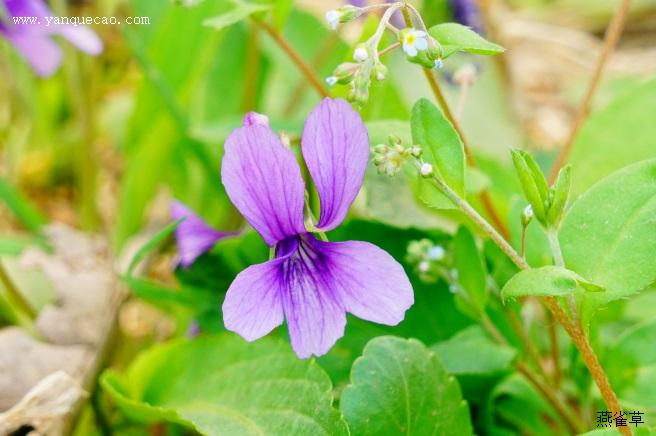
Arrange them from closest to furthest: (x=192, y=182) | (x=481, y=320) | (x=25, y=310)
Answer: (x=481, y=320) < (x=25, y=310) < (x=192, y=182)

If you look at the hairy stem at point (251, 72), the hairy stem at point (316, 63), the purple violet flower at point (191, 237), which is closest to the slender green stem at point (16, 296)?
the purple violet flower at point (191, 237)

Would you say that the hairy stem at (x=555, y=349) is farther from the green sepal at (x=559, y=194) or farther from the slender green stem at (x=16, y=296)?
the slender green stem at (x=16, y=296)

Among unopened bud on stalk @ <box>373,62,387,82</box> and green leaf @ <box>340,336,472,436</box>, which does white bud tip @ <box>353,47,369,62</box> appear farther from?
green leaf @ <box>340,336,472,436</box>

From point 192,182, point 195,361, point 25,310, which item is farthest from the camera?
point 192,182

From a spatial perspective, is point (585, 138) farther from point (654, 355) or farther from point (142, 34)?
point (142, 34)

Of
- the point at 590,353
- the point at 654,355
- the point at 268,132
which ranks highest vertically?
the point at 268,132

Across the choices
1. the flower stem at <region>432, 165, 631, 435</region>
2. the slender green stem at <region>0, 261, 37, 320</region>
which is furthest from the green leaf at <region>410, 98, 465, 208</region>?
the slender green stem at <region>0, 261, 37, 320</region>

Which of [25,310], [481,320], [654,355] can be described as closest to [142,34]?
[25,310]

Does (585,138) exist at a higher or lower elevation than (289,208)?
lower
